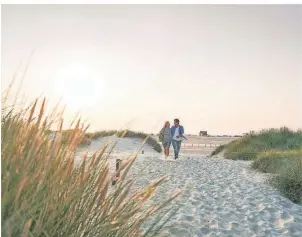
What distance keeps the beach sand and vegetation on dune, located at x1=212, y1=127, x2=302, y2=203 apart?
0.83ft

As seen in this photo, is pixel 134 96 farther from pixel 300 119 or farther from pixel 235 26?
pixel 300 119

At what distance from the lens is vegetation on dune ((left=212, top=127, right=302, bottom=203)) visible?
7.62 metres

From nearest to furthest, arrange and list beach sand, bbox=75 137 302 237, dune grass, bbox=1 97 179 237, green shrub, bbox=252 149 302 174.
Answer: dune grass, bbox=1 97 179 237
beach sand, bbox=75 137 302 237
green shrub, bbox=252 149 302 174

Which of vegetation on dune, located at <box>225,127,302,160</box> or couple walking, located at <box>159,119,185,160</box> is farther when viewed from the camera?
vegetation on dune, located at <box>225,127,302,160</box>

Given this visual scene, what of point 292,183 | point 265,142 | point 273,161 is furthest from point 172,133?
point 265,142

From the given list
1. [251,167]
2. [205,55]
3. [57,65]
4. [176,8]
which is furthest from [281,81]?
[251,167]

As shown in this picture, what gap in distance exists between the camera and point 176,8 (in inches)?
140

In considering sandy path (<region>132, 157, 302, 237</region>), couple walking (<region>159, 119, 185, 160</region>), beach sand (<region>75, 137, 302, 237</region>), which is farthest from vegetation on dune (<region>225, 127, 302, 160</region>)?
sandy path (<region>132, 157, 302, 237</region>)

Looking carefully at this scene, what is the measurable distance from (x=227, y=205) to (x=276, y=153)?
17.7ft

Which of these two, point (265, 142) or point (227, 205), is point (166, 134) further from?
point (227, 205)

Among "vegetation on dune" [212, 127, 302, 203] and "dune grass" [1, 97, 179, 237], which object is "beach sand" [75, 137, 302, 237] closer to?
"vegetation on dune" [212, 127, 302, 203]

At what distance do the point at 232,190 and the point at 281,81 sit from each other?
3764 millimetres

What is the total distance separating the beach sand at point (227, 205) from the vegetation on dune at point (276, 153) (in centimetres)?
25

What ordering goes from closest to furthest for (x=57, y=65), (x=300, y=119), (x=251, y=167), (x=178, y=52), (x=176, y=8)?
(x=57, y=65) → (x=176, y=8) → (x=178, y=52) → (x=300, y=119) → (x=251, y=167)
